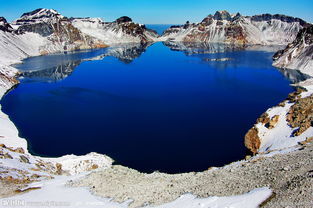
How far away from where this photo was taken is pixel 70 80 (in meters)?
98.3

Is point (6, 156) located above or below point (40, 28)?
below

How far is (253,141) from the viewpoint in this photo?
44688mm

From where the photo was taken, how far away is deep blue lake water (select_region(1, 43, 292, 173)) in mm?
43250

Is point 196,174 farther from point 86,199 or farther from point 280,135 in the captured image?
point 280,135

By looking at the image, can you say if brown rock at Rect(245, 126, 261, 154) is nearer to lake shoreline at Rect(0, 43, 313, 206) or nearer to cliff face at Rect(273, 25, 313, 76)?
lake shoreline at Rect(0, 43, 313, 206)

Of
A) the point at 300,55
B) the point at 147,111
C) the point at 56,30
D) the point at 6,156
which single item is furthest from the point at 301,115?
the point at 56,30

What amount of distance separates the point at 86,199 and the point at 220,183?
11.6 meters

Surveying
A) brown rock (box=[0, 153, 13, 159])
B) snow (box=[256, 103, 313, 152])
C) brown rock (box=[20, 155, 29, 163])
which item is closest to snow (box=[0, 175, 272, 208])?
brown rock (box=[20, 155, 29, 163])

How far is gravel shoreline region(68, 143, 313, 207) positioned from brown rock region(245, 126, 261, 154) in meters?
17.9

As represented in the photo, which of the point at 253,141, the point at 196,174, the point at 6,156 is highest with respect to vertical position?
the point at 196,174

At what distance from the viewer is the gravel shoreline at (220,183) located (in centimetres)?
1758

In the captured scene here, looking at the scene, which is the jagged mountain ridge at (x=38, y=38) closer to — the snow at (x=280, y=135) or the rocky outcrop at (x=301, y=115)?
the snow at (x=280, y=135)

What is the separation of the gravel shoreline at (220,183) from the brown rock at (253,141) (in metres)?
17.9

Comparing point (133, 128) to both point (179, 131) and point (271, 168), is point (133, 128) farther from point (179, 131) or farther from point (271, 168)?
point (271, 168)
